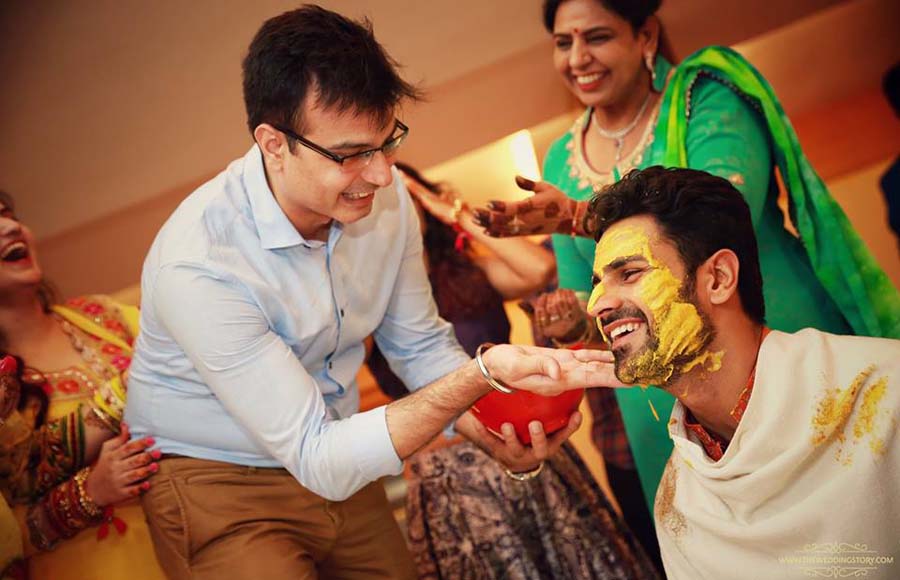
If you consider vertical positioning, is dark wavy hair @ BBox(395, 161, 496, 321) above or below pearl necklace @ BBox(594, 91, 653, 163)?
below

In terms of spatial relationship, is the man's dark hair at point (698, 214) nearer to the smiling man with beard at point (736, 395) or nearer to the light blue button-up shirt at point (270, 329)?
the smiling man with beard at point (736, 395)

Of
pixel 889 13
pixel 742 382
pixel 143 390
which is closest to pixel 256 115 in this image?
pixel 143 390

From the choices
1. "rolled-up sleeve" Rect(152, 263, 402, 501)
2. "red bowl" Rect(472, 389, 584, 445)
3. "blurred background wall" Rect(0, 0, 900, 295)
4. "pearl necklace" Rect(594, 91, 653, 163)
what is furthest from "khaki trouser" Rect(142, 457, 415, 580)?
"blurred background wall" Rect(0, 0, 900, 295)

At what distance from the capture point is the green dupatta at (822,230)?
7.17ft

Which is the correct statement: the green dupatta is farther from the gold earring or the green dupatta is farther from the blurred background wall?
the blurred background wall

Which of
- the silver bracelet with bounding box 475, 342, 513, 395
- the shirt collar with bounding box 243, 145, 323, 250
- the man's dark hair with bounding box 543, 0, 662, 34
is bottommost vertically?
the silver bracelet with bounding box 475, 342, 513, 395

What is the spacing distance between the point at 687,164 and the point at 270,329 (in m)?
1.04

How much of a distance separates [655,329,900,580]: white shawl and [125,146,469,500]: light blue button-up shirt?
665 mm

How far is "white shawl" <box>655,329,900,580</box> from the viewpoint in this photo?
1.58 meters

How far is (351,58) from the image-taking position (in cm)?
185

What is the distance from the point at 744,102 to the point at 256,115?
1.15 meters

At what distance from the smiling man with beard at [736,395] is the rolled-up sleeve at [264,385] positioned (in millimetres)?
554

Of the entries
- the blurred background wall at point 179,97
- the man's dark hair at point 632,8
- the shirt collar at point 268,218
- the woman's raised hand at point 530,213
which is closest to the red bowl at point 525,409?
the woman's raised hand at point 530,213

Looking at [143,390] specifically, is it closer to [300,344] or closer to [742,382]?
[300,344]
